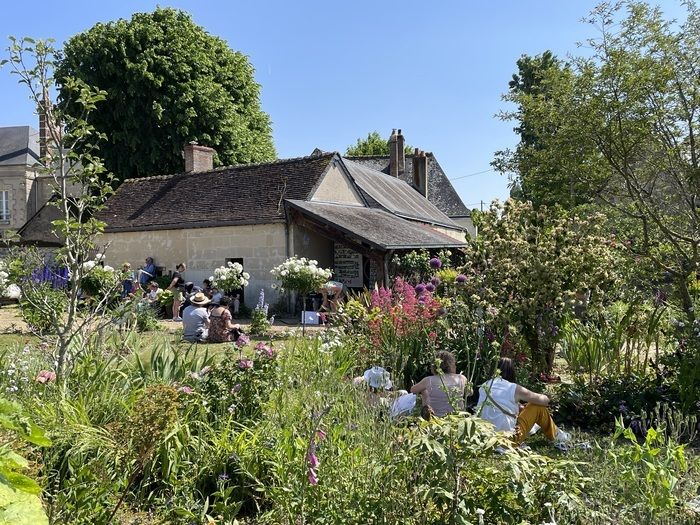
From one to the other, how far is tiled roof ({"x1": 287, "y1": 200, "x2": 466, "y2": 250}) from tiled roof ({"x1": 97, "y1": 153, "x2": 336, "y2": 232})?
86 cm

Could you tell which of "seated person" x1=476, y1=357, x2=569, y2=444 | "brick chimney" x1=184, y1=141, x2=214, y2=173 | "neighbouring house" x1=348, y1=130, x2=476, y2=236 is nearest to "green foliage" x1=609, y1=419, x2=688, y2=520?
"seated person" x1=476, y1=357, x2=569, y2=444

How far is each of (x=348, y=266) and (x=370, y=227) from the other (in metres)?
1.63

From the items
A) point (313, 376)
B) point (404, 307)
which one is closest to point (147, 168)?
point (404, 307)

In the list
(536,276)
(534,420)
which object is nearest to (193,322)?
(536,276)

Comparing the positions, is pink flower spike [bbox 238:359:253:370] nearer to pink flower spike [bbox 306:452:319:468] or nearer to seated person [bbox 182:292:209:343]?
pink flower spike [bbox 306:452:319:468]

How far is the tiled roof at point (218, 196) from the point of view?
702 inches

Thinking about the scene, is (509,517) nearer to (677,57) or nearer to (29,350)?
(29,350)

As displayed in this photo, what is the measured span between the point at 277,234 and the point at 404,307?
34.6 ft

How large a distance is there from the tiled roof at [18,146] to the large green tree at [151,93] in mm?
12003

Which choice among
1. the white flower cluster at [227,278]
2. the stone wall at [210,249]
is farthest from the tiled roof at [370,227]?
the white flower cluster at [227,278]

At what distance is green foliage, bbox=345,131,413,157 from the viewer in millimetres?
49969

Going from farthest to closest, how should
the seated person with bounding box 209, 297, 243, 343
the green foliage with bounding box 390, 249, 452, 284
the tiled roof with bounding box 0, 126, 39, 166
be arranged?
1. the tiled roof with bounding box 0, 126, 39, 166
2. the green foliage with bounding box 390, 249, 452, 284
3. the seated person with bounding box 209, 297, 243, 343

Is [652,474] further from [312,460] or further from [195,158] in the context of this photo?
[195,158]

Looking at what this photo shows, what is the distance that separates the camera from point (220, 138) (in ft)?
87.1
